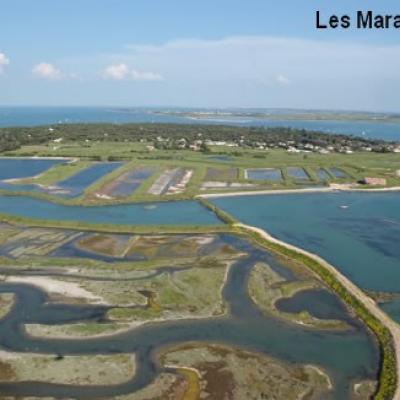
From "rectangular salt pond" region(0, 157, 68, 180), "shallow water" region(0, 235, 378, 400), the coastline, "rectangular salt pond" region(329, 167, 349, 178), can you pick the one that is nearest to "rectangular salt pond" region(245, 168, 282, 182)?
the coastline

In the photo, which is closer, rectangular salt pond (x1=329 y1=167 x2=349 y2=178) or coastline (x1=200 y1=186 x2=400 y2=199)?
coastline (x1=200 y1=186 x2=400 y2=199)

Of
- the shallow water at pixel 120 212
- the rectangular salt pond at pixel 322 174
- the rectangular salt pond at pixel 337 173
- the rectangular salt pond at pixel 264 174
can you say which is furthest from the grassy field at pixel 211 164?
the shallow water at pixel 120 212

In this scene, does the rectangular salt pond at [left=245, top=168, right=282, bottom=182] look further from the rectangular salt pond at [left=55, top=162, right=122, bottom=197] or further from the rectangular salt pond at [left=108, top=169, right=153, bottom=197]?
the rectangular salt pond at [left=55, top=162, right=122, bottom=197]

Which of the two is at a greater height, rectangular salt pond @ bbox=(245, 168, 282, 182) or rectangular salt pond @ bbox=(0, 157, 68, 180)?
rectangular salt pond @ bbox=(0, 157, 68, 180)

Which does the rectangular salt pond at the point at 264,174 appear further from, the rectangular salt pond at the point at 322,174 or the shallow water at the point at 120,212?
the shallow water at the point at 120,212

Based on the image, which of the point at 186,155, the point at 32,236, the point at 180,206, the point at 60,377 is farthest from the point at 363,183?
the point at 60,377

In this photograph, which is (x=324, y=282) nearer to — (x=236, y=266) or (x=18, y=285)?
(x=236, y=266)
